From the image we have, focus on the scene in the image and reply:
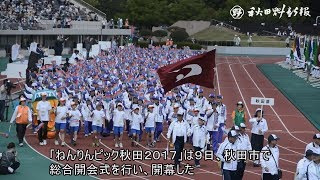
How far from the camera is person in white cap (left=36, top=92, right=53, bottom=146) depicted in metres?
18.7

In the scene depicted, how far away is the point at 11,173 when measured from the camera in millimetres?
15180

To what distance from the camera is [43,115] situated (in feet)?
61.6

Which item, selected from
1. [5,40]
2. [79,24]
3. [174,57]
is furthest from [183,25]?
[174,57]

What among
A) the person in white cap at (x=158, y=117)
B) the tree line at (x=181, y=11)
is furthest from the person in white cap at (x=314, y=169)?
the tree line at (x=181, y=11)

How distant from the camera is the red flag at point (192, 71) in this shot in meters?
15.9

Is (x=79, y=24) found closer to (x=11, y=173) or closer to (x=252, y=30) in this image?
(x=252, y=30)

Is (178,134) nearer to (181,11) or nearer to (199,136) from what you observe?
(199,136)

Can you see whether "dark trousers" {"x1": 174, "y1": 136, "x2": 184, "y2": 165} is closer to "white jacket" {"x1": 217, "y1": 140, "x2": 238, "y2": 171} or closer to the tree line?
"white jacket" {"x1": 217, "y1": 140, "x2": 238, "y2": 171}

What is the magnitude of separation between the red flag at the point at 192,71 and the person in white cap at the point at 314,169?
218 inches

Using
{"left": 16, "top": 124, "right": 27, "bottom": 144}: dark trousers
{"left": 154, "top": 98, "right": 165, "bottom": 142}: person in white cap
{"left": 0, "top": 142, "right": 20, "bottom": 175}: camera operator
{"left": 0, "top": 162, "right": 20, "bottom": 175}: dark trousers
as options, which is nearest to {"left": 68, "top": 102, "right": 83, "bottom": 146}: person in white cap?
{"left": 16, "top": 124, "right": 27, "bottom": 144}: dark trousers

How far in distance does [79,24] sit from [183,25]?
2553cm

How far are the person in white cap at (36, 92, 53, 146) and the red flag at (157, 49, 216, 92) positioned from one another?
13.5 feet

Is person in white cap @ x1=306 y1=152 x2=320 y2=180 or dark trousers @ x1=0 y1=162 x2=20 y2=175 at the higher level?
person in white cap @ x1=306 y1=152 x2=320 y2=180

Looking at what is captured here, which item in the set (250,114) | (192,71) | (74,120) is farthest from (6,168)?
(250,114)
